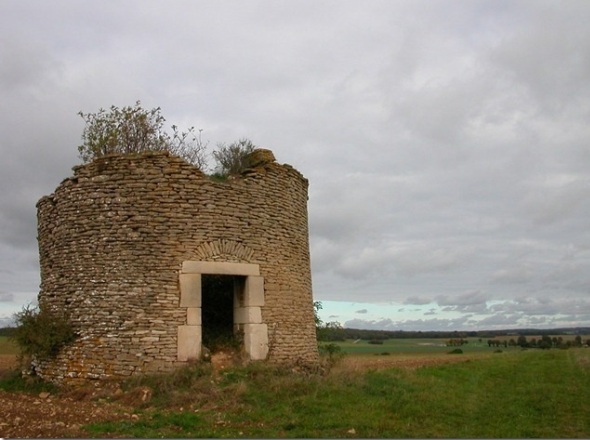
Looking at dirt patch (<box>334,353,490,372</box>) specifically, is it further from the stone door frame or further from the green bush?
the green bush

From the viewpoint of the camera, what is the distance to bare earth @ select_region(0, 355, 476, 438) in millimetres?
6910

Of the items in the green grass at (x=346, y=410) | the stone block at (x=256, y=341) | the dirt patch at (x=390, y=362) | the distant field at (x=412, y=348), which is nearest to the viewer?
the green grass at (x=346, y=410)

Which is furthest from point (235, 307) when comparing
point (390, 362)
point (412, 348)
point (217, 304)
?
point (412, 348)

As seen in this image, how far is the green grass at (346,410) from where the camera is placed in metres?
7.30

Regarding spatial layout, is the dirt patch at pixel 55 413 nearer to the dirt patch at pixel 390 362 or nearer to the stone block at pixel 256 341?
the stone block at pixel 256 341

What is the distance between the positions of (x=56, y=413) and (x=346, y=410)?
13.3ft

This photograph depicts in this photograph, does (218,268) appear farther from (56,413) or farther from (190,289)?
(56,413)

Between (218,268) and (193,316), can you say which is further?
(218,268)

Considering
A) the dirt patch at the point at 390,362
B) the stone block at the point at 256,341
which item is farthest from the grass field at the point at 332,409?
the dirt patch at the point at 390,362

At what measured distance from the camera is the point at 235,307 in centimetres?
1134

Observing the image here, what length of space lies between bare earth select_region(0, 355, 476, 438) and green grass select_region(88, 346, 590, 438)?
331 millimetres

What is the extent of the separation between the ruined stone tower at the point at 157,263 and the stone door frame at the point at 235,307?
0.7 inches

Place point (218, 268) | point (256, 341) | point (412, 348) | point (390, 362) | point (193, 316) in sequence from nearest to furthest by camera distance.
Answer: point (193, 316), point (218, 268), point (256, 341), point (390, 362), point (412, 348)

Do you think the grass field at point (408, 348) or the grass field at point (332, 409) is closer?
the grass field at point (332, 409)
